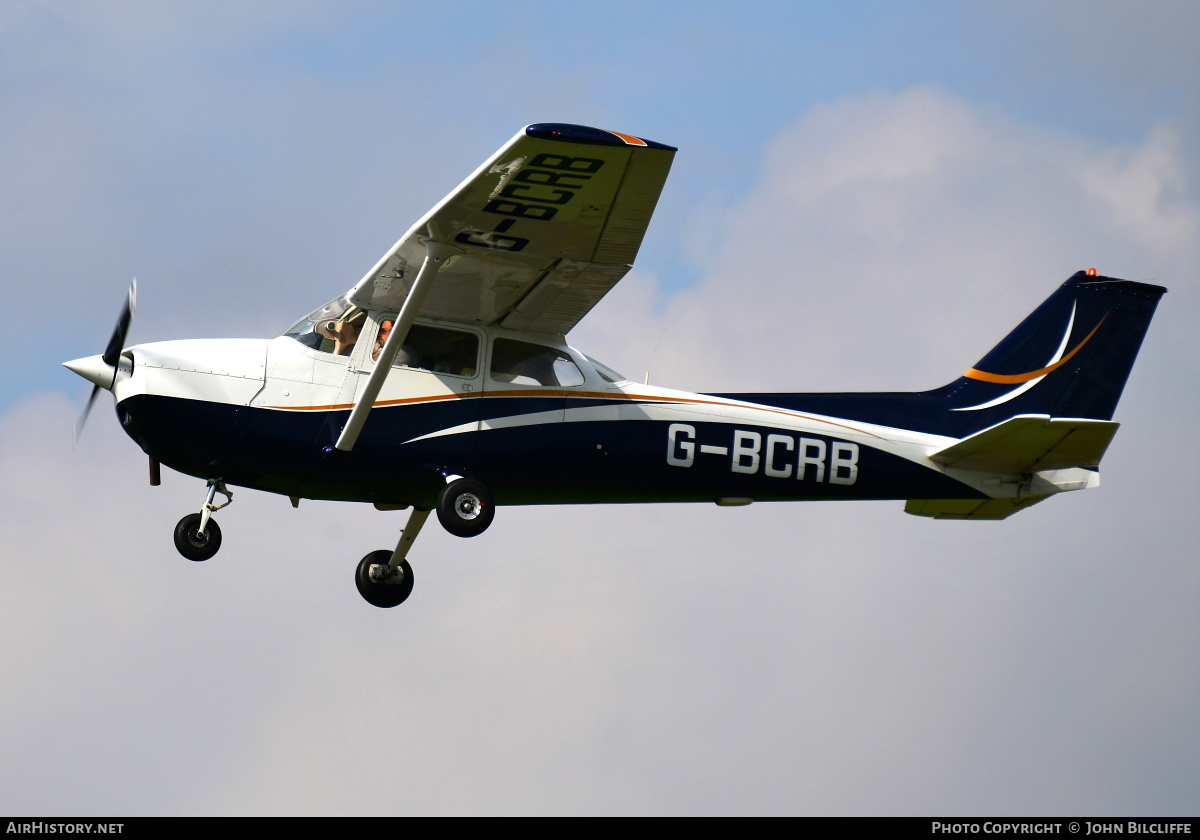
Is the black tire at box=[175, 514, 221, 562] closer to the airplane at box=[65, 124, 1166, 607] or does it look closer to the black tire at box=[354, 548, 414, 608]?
the airplane at box=[65, 124, 1166, 607]

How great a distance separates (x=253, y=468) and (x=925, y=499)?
6.25 m

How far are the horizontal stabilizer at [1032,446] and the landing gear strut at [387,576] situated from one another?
495cm

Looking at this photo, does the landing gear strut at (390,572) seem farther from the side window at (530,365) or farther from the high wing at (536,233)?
the high wing at (536,233)

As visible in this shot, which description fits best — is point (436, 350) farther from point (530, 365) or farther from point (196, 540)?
point (196, 540)

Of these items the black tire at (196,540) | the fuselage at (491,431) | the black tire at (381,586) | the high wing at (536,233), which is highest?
the high wing at (536,233)

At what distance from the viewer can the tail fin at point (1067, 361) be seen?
15.4 meters

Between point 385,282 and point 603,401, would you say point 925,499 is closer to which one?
point 603,401

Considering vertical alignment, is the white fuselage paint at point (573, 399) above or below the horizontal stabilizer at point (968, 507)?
above

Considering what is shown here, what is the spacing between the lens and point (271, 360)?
12.9 m

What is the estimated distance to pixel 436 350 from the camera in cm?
1334

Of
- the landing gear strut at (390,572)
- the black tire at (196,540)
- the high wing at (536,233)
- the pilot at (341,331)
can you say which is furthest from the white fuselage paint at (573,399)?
the landing gear strut at (390,572)

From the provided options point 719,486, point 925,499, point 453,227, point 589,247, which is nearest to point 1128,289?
point 925,499

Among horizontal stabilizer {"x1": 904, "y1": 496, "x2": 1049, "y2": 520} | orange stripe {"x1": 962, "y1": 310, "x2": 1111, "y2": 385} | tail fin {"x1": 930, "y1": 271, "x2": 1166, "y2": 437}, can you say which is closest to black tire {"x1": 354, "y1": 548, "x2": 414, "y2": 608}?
horizontal stabilizer {"x1": 904, "y1": 496, "x2": 1049, "y2": 520}

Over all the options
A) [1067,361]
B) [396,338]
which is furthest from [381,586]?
[1067,361]
